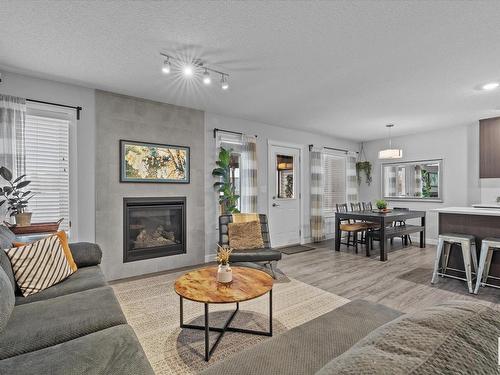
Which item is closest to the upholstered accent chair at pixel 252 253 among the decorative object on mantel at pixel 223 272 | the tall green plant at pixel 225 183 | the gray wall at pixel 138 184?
the tall green plant at pixel 225 183

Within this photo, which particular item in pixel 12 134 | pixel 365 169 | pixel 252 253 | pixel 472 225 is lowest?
pixel 252 253

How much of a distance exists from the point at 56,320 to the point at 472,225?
14.7 ft

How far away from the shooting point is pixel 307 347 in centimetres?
121

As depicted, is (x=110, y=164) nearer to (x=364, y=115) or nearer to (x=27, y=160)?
(x=27, y=160)

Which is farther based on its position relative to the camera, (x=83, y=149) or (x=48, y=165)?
(x=83, y=149)

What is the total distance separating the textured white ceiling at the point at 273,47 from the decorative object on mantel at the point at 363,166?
313 centimetres

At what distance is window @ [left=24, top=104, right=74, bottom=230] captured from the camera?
319 cm

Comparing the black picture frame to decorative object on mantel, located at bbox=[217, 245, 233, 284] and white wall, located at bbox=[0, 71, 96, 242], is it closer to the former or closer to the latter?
white wall, located at bbox=[0, 71, 96, 242]

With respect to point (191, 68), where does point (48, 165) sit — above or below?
below

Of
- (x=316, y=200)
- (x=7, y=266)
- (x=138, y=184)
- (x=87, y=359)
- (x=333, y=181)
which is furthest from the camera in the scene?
(x=333, y=181)

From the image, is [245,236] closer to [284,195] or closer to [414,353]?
[284,195]

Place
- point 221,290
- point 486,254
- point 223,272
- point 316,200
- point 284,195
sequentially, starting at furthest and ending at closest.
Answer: point 316,200 < point 284,195 < point 486,254 < point 223,272 < point 221,290

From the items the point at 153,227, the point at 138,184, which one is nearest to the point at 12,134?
the point at 138,184

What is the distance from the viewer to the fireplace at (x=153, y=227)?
386 cm
